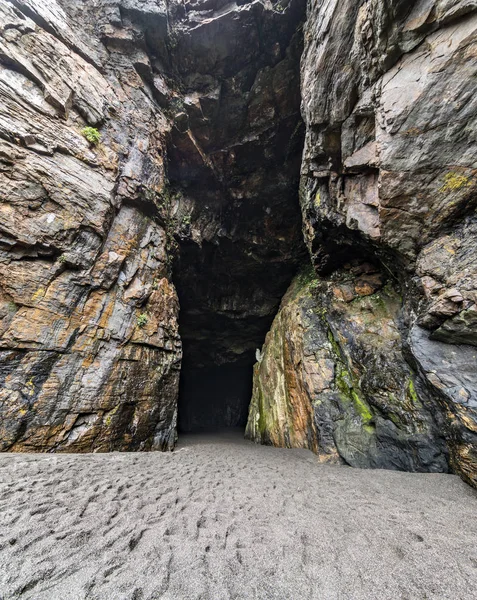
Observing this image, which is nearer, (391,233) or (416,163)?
(416,163)

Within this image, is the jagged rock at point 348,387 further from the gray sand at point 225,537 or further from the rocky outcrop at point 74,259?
the rocky outcrop at point 74,259

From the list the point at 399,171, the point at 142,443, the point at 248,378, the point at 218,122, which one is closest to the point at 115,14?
the point at 218,122

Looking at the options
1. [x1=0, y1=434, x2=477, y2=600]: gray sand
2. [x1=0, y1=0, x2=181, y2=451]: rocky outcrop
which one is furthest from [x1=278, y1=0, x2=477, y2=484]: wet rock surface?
[x1=0, y1=0, x2=181, y2=451]: rocky outcrop

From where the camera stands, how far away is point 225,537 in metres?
2.28

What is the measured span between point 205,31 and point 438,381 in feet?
45.0

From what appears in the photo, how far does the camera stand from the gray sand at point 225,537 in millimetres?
1676

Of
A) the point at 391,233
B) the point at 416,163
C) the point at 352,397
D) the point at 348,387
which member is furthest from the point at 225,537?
the point at 416,163

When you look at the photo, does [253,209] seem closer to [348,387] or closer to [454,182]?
[454,182]

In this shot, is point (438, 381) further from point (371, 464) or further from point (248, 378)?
point (248, 378)

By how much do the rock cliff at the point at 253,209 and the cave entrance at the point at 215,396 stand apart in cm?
743

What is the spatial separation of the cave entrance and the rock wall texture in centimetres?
986

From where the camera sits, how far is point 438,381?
393 cm

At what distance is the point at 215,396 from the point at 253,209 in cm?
1416

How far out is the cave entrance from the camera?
1702cm
